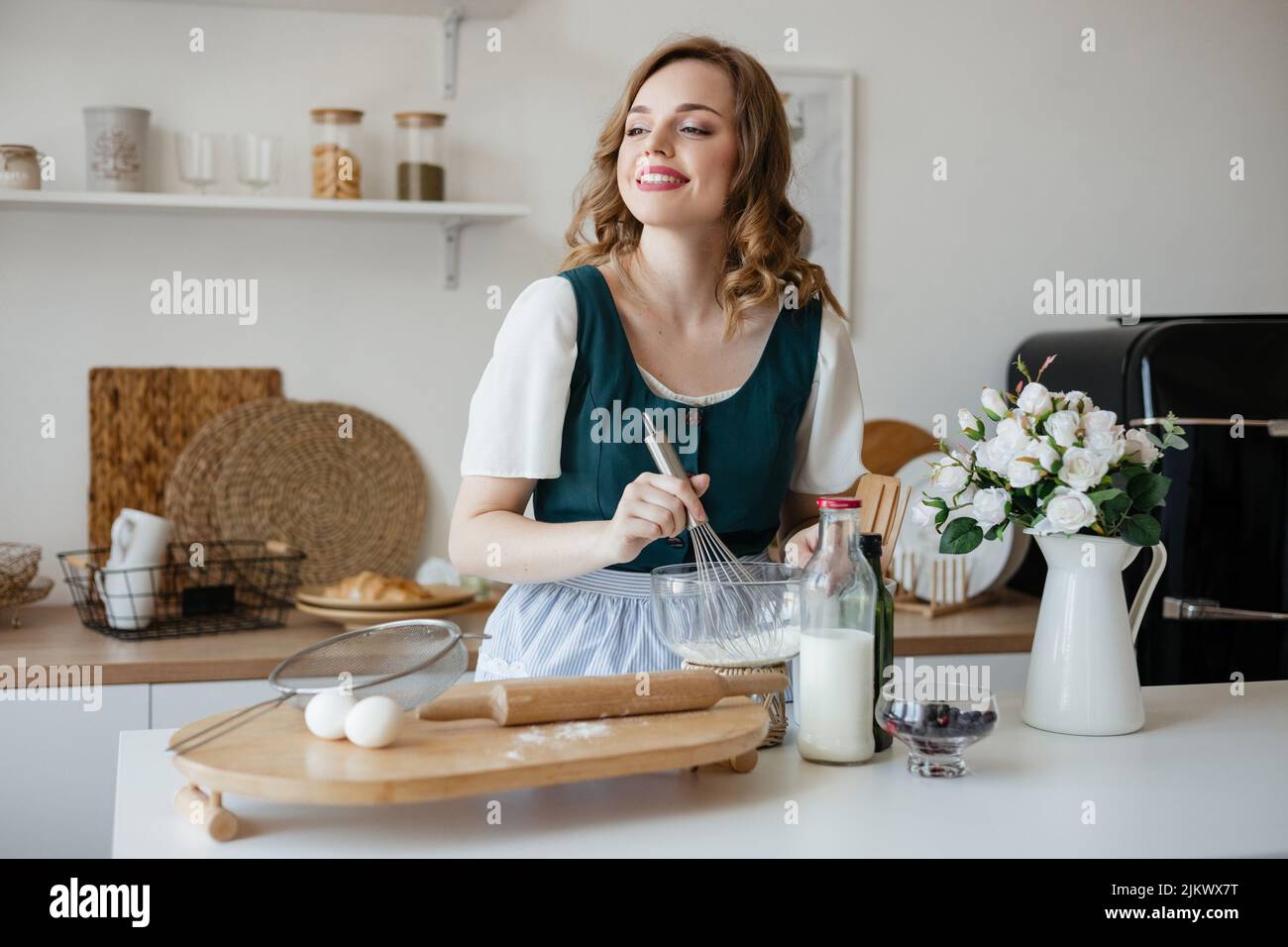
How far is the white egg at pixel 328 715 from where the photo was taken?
1.06 meters

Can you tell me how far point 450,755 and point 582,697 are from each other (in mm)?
138

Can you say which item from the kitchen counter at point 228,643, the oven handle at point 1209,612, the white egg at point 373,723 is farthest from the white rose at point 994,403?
the oven handle at point 1209,612

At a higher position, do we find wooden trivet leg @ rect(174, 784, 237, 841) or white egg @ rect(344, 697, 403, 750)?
white egg @ rect(344, 697, 403, 750)

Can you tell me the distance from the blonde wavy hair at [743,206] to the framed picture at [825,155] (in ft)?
3.66

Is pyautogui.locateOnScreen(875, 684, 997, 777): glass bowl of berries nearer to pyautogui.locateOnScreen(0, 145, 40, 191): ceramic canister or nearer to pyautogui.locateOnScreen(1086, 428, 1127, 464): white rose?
pyautogui.locateOnScreen(1086, 428, 1127, 464): white rose

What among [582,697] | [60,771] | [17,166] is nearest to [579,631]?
[582,697]

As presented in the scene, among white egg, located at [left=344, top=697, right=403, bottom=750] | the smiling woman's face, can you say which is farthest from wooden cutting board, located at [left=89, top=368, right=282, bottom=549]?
white egg, located at [left=344, top=697, right=403, bottom=750]

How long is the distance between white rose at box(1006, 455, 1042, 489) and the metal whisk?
25cm

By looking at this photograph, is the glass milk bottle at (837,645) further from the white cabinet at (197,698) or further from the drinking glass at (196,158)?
the drinking glass at (196,158)

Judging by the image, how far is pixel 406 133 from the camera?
2494 millimetres

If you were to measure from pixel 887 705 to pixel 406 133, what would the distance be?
1717 millimetres

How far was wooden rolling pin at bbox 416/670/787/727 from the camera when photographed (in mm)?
1092

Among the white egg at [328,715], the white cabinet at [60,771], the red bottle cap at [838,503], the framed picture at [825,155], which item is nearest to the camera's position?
the white egg at [328,715]
